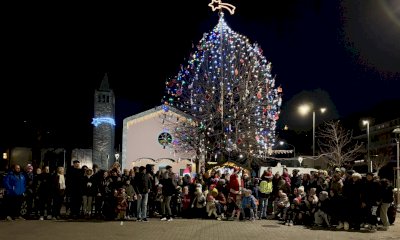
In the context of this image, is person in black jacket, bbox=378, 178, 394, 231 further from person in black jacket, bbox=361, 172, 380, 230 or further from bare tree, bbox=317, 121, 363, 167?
bare tree, bbox=317, 121, 363, 167

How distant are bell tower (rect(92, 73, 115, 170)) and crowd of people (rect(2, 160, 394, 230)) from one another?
113 ft

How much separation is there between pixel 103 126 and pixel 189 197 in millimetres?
36453

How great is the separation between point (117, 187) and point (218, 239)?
19.8 feet

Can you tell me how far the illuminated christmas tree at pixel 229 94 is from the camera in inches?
1075

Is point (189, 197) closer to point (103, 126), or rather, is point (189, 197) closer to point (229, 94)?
point (229, 94)

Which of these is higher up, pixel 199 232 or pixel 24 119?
pixel 24 119

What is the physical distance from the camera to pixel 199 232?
12.9m

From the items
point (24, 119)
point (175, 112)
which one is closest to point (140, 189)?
point (175, 112)

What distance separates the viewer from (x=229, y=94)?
1110 inches

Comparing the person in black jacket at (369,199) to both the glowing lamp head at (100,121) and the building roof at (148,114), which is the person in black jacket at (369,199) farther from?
the glowing lamp head at (100,121)

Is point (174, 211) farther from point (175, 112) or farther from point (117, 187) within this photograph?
point (175, 112)

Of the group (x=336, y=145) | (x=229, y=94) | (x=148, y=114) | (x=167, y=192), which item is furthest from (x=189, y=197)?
(x=336, y=145)

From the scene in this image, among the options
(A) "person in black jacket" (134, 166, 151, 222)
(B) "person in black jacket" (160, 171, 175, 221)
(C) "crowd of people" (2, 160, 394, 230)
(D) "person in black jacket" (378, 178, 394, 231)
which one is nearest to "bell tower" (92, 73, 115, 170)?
(C) "crowd of people" (2, 160, 394, 230)

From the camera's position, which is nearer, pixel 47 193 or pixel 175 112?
pixel 47 193
